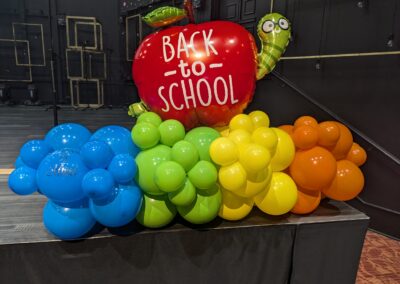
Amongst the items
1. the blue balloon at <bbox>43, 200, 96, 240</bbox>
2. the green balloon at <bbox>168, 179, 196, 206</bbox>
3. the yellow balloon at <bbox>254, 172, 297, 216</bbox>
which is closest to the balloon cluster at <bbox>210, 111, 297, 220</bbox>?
the yellow balloon at <bbox>254, 172, 297, 216</bbox>

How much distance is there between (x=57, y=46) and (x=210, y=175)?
287 inches

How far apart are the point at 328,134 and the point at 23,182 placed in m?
1.06

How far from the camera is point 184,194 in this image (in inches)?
37.4

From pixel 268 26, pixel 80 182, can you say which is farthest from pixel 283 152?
pixel 80 182

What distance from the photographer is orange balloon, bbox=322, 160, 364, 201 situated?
3.86ft

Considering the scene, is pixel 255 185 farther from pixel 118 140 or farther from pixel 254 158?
pixel 118 140

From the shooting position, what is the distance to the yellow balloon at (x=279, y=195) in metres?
1.09

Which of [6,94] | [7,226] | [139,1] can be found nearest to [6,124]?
[6,94]

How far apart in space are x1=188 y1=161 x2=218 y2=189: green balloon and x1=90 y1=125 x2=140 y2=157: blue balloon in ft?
0.78

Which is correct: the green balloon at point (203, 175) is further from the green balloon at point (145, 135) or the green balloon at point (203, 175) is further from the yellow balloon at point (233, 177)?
the green balloon at point (145, 135)

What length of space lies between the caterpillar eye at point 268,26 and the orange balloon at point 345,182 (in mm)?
620

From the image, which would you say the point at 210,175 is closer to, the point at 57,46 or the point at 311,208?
the point at 311,208

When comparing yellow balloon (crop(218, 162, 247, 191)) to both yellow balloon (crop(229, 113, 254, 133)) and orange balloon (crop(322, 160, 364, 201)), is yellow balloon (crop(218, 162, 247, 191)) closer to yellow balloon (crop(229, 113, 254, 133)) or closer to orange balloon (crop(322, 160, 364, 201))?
yellow balloon (crop(229, 113, 254, 133))

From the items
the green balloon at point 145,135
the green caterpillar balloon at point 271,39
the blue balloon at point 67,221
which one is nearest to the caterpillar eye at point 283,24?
the green caterpillar balloon at point 271,39
